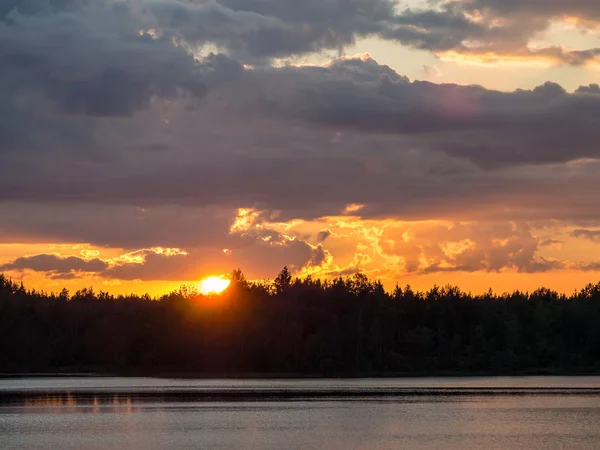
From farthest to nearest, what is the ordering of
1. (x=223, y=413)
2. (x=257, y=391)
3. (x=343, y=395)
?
(x=257, y=391)
(x=343, y=395)
(x=223, y=413)

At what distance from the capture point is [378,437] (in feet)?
249

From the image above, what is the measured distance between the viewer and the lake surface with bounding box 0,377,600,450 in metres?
72.5

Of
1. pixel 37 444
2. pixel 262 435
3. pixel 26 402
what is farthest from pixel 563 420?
pixel 26 402

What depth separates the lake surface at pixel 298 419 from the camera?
72500 millimetres

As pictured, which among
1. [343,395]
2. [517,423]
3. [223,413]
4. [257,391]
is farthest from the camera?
[257,391]

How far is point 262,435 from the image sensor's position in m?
77.1

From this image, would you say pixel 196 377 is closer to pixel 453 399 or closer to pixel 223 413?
pixel 453 399

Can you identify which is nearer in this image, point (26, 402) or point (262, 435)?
point (262, 435)

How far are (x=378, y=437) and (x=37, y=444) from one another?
81.8 ft

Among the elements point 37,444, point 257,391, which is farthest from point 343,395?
point 37,444

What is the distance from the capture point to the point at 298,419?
3612 inches

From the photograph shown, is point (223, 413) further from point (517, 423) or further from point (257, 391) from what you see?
point (257, 391)

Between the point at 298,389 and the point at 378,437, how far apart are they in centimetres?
7430

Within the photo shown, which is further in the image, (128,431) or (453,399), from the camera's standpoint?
(453,399)
